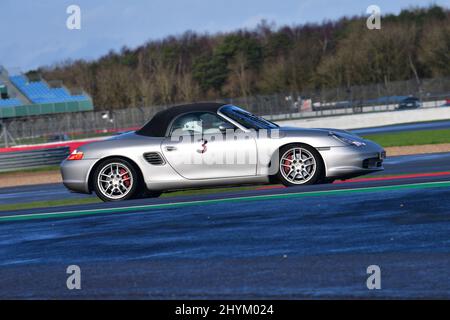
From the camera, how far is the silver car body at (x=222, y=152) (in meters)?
11.4

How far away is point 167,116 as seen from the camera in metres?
12.0

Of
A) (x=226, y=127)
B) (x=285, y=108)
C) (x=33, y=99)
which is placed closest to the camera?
(x=226, y=127)

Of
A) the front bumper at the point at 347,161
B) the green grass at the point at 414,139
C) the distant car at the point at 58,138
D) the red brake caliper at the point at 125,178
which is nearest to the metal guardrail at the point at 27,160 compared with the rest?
the green grass at the point at 414,139

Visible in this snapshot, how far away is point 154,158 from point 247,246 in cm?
493

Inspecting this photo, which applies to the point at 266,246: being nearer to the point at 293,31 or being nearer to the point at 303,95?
the point at 303,95

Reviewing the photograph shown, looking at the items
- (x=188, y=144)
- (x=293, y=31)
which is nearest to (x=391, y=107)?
(x=188, y=144)

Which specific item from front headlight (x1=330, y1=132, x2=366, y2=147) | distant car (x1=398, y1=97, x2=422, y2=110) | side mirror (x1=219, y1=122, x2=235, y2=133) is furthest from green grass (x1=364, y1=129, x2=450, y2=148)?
distant car (x1=398, y1=97, x2=422, y2=110)

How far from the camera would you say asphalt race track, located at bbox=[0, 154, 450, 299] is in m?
5.65

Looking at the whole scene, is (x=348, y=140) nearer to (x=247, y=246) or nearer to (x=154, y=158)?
(x=154, y=158)

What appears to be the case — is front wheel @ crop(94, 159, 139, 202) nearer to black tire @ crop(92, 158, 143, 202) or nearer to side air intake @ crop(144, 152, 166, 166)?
black tire @ crop(92, 158, 143, 202)

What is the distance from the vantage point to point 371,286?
539 cm

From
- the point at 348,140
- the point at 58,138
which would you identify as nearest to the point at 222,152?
the point at 348,140

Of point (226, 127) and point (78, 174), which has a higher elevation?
point (226, 127)

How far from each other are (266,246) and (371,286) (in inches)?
66.0
